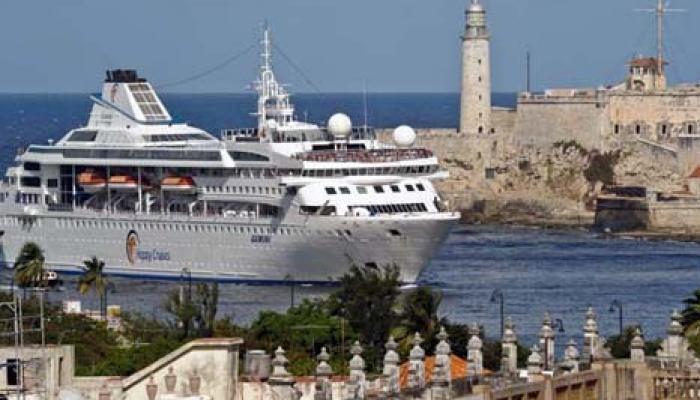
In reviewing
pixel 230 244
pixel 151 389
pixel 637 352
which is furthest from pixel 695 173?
pixel 151 389

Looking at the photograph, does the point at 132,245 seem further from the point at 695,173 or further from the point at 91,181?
the point at 695,173

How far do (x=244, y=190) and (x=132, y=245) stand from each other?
14.2 feet

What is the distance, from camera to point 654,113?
12438 cm

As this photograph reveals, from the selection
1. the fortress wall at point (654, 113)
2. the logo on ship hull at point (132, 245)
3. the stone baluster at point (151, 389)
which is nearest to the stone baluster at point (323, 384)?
the stone baluster at point (151, 389)

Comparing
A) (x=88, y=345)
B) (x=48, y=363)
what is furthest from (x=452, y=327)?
(x=48, y=363)

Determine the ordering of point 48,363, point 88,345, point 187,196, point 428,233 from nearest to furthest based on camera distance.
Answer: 1. point 48,363
2. point 88,345
3. point 428,233
4. point 187,196

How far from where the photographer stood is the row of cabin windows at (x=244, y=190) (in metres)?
89.6

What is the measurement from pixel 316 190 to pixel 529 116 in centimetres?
3954

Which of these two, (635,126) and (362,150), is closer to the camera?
(362,150)

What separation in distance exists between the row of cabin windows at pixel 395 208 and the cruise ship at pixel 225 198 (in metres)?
0.04

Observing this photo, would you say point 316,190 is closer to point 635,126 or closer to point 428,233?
point 428,233

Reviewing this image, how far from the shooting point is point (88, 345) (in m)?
48.7

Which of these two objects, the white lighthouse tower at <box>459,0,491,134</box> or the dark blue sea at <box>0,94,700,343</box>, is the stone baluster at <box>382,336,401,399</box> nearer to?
the dark blue sea at <box>0,94,700,343</box>

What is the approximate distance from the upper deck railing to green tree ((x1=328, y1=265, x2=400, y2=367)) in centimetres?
2755
